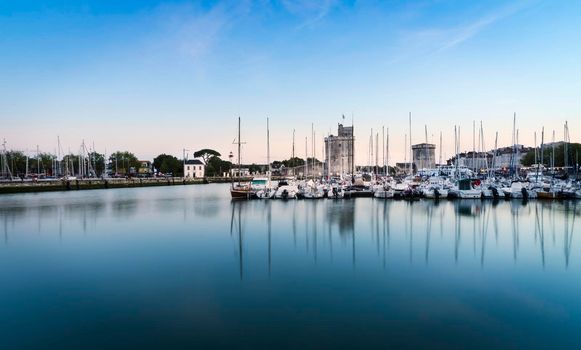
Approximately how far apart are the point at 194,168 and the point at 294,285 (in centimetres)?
11994

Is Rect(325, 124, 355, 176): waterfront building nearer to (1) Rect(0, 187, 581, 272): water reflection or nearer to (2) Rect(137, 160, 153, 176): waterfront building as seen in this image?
(2) Rect(137, 160, 153, 176): waterfront building

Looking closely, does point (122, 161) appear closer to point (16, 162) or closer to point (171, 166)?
point (171, 166)

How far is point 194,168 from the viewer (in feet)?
422

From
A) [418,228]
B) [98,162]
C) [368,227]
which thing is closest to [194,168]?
[98,162]

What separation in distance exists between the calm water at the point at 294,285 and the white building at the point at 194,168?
10131cm

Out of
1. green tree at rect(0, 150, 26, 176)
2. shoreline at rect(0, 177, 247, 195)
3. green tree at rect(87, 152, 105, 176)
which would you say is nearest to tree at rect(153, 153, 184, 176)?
green tree at rect(87, 152, 105, 176)

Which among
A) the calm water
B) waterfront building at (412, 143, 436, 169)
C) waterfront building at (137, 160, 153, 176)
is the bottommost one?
the calm water

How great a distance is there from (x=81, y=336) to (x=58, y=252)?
11.5 m

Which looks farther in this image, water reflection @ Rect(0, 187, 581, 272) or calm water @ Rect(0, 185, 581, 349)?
water reflection @ Rect(0, 187, 581, 272)

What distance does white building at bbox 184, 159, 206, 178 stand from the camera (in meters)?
127

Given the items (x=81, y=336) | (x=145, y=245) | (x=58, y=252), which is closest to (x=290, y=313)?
(x=81, y=336)

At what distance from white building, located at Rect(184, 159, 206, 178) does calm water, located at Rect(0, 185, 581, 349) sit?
3989 inches

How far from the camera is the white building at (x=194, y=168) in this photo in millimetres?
127188

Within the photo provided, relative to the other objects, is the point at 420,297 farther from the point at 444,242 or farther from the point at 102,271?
the point at 102,271
